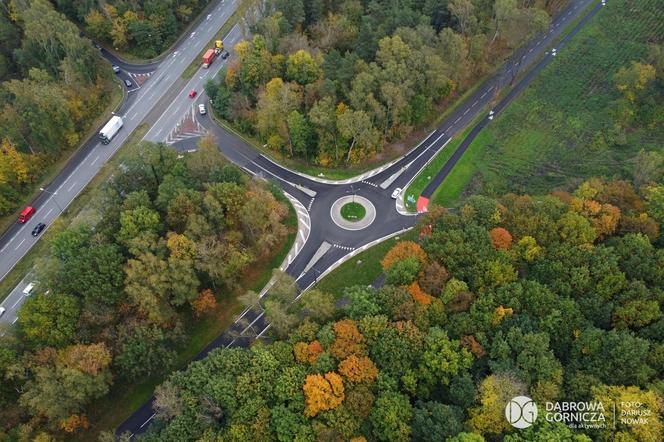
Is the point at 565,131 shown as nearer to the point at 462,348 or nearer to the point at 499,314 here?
the point at 499,314

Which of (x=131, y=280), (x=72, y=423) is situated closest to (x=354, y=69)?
(x=131, y=280)

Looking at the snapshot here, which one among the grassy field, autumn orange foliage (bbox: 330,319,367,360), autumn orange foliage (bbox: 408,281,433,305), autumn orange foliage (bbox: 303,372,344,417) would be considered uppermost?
the grassy field

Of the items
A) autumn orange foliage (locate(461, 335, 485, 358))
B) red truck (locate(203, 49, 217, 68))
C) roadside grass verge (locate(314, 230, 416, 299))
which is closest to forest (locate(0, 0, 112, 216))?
red truck (locate(203, 49, 217, 68))

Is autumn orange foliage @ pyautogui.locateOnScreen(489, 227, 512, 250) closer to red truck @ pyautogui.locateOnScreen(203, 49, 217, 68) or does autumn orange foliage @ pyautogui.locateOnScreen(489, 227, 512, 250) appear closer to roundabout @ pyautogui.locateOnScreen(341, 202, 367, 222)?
roundabout @ pyautogui.locateOnScreen(341, 202, 367, 222)

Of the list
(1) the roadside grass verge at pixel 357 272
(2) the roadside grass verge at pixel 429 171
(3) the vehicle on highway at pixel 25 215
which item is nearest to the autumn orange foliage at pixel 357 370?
(1) the roadside grass verge at pixel 357 272

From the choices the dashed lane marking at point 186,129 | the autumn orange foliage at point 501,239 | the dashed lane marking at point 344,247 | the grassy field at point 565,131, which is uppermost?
the grassy field at point 565,131

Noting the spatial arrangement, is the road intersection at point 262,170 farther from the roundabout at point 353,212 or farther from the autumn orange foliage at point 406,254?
the autumn orange foliage at point 406,254

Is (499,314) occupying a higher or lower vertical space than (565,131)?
lower
